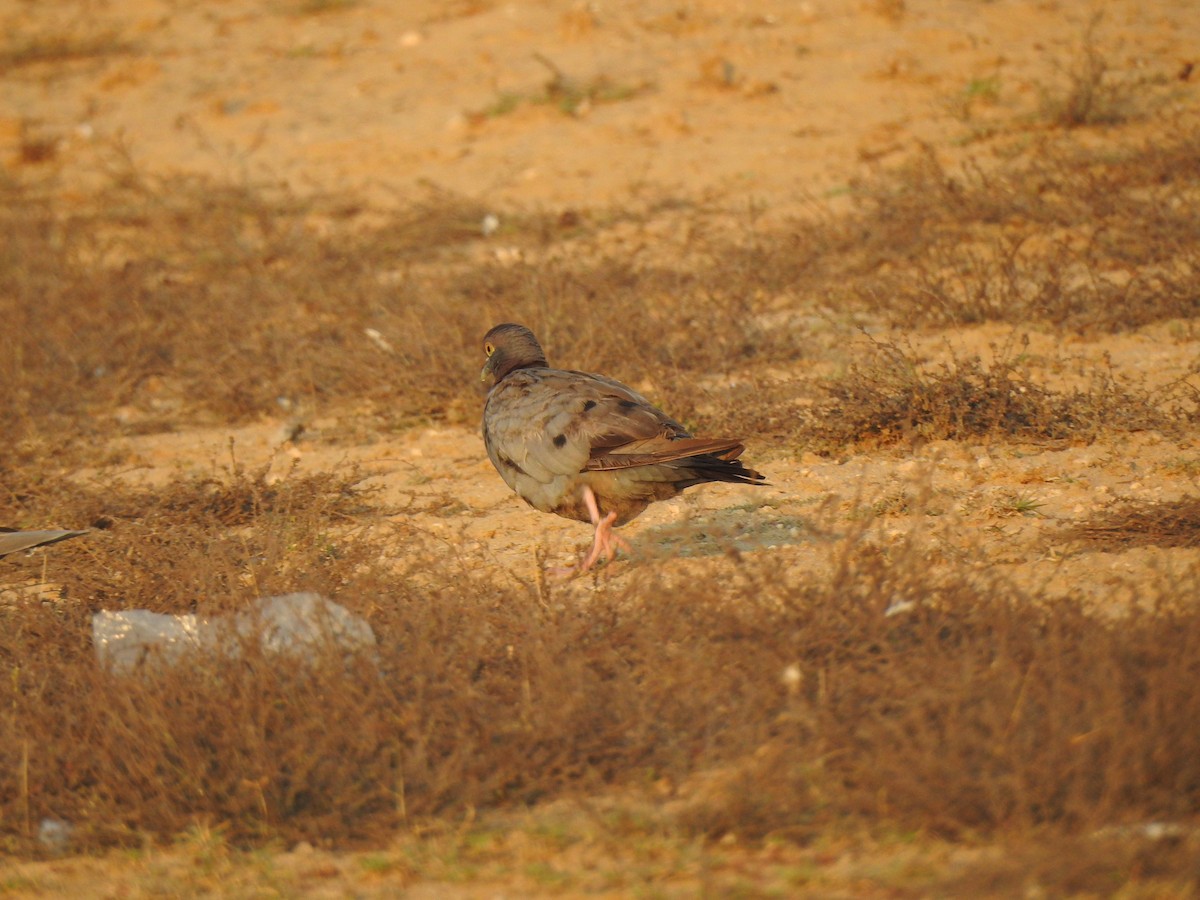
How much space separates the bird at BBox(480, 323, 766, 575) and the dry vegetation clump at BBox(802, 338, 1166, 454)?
123 cm

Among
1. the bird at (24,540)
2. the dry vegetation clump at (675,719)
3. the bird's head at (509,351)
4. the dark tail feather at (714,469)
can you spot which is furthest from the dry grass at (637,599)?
the bird's head at (509,351)

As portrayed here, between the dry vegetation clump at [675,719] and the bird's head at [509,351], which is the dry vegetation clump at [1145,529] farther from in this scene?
the bird's head at [509,351]

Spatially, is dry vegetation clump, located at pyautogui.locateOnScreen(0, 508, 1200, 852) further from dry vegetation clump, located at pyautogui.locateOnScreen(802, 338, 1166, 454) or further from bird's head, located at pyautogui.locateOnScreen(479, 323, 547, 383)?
dry vegetation clump, located at pyautogui.locateOnScreen(802, 338, 1166, 454)

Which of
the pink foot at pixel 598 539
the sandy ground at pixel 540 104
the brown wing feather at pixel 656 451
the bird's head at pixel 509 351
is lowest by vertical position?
the pink foot at pixel 598 539

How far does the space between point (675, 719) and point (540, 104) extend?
9054 millimetres

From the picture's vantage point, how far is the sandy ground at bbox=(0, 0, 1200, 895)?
7.26 meters

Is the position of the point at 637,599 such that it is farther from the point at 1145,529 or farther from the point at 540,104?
the point at 540,104

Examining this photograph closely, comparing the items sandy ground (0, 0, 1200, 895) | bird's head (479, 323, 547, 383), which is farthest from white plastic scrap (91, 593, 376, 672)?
sandy ground (0, 0, 1200, 895)

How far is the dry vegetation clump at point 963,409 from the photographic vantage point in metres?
6.00

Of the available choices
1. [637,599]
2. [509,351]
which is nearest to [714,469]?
[637,599]

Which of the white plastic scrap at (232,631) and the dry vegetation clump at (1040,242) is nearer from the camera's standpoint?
the white plastic scrap at (232,631)

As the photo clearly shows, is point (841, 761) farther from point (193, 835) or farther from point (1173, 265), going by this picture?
point (1173, 265)

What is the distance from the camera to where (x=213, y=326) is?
27.8 feet

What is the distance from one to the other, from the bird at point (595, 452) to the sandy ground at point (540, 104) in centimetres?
98
